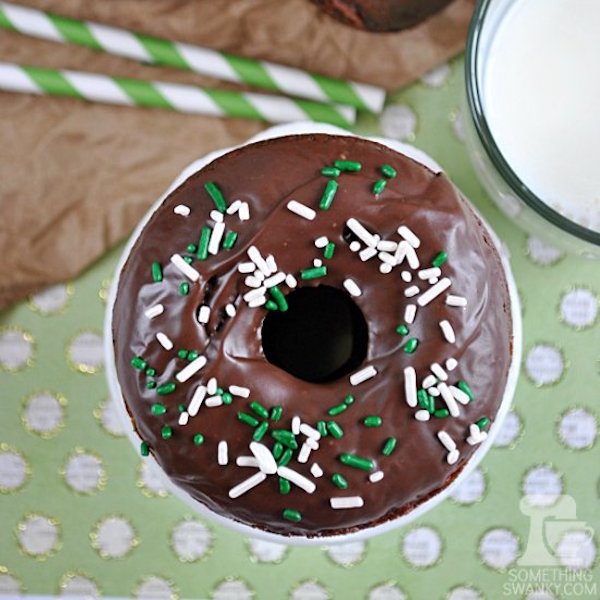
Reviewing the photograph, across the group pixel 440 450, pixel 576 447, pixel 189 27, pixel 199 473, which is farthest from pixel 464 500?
pixel 189 27

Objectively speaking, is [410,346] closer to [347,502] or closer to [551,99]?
[347,502]

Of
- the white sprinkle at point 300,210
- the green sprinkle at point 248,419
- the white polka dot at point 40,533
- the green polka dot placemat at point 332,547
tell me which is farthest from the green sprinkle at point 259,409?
the white polka dot at point 40,533

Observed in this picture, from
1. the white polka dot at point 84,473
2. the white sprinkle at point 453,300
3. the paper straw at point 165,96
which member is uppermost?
the white sprinkle at point 453,300

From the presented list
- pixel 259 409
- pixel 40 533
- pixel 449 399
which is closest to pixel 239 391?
pixel 259 409

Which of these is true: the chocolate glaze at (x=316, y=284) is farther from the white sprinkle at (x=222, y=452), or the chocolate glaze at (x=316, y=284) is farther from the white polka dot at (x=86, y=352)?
the white polka dot at (x=86, y=352)

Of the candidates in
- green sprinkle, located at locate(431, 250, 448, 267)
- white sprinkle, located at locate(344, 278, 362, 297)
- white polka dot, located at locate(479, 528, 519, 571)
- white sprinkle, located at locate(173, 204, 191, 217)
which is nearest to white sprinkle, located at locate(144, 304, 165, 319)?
white sprinkle, located at locate(173, 204, 191, 217)

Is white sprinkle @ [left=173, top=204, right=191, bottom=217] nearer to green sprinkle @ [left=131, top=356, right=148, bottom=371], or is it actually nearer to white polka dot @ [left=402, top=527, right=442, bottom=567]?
green sprinkle @ [left=131, top=356, right=148, bottom=371]

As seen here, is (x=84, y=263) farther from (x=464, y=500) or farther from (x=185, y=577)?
(x=464, y=500)
